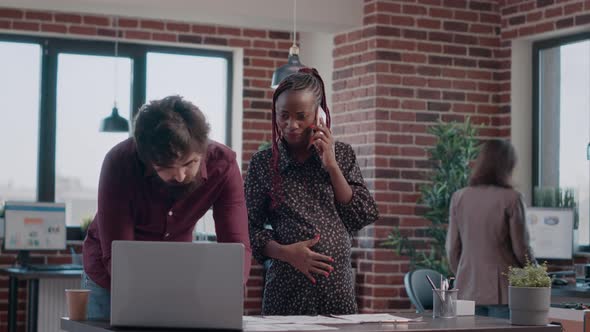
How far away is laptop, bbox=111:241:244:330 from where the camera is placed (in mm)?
2359

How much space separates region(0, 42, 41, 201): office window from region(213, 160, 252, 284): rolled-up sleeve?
16.9ft

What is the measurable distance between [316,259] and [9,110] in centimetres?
514

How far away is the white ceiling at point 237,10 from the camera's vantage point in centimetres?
605

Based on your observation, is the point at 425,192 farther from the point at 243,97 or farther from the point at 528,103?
the point at 243,97

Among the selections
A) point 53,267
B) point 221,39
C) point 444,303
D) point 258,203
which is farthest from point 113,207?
point 221,39

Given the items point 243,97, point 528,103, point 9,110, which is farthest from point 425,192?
point 9,110

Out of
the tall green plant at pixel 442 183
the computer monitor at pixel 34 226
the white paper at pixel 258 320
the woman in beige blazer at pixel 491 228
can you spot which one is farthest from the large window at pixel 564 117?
the white paper at pixel 258 320

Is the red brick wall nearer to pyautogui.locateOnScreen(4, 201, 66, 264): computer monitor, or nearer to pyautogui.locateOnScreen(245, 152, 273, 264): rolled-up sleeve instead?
pyautogui.locateOnScreen(4, 201, 66, 264): computer monitor

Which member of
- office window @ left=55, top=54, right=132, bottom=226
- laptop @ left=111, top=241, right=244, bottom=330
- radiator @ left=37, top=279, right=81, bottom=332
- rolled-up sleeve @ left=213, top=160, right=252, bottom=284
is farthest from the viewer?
office window @ left=55, top=54, right=132, bottom=226

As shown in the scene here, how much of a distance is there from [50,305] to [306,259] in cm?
470

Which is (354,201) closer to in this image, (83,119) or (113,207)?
(113,207)

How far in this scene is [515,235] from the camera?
193 inches

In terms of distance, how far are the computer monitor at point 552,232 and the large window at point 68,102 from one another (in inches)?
96.8

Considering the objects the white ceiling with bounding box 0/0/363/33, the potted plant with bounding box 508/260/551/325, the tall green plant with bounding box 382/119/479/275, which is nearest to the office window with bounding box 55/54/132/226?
the white ceiling with bounding box 0/0/363/33
